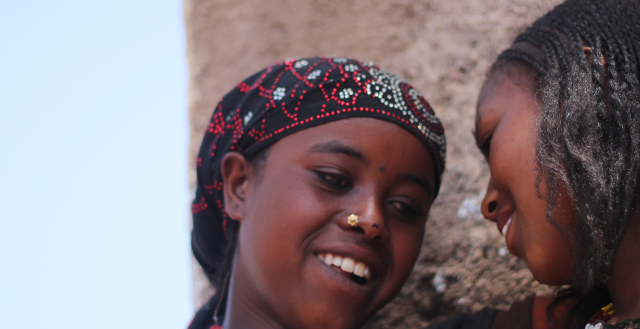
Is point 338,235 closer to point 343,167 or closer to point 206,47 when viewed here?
point 343,167

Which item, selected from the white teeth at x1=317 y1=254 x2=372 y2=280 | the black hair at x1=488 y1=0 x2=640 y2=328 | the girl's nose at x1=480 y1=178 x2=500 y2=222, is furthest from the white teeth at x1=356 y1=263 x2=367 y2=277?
the black hair at x1=488 y1=0 x2=640 y2=328

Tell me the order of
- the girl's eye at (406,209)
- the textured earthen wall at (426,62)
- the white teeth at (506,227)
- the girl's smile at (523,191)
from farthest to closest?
the textured earthen wall at (426,62) → the girl's eye at (406,209) → the white teeth at (506,227) → the girl's smile at (523,191)

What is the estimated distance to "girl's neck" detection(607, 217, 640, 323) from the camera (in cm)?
153

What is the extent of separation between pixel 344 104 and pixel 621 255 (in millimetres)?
928

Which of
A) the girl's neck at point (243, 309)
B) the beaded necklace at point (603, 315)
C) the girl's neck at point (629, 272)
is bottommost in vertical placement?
the beaded necklace at point (603, 315)

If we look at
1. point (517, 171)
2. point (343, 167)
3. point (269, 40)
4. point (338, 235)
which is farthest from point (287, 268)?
point (269, 40)

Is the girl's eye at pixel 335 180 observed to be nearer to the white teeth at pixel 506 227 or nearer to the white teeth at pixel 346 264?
the white teeth at pixel 346 264

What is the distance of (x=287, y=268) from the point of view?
1.87 m

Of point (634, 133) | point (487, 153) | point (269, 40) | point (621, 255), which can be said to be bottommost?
point (621, 255)

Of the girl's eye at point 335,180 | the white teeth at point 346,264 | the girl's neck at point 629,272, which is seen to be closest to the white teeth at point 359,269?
the white teeth at point 346,264

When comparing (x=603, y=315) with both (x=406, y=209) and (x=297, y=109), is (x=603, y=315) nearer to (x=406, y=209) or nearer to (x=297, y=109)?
(x=406, y=209)

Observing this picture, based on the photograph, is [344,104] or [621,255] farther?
[344,104]

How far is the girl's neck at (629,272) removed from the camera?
5.02ft

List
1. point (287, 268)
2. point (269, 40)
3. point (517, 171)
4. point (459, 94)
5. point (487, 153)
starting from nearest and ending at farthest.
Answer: point (517, 171) → point (287, 268) → point (487, 153) → point (459, 94) → point (269, 40)
